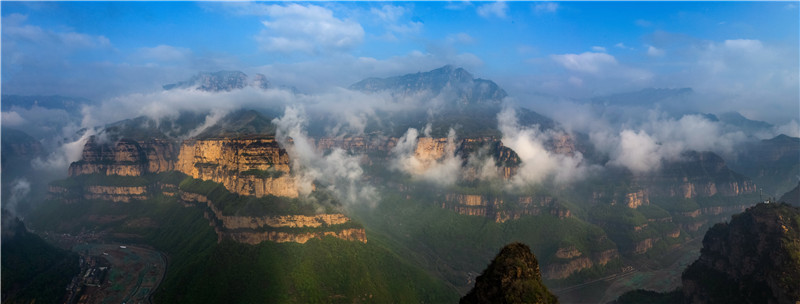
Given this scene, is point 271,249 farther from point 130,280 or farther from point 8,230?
point 8,230

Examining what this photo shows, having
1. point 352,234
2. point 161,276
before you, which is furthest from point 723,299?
point 161,276

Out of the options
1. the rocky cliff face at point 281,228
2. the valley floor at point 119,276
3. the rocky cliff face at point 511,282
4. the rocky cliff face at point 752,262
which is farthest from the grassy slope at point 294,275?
the rocky cliff face at point 511,282

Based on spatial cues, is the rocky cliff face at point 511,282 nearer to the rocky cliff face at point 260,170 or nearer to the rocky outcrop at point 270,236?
the rocky outcrop at point 270,236

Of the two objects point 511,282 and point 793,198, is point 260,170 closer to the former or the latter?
point 511,282

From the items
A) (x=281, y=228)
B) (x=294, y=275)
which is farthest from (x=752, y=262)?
(x=281, y=228)

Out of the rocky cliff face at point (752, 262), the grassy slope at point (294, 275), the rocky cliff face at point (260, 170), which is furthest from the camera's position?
the rocky cliff face at point (260, 170)

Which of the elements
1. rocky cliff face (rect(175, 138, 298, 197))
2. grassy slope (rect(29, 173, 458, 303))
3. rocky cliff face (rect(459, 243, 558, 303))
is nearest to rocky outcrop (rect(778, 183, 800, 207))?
grassy slope (rect(29, 173, 458, 303))
